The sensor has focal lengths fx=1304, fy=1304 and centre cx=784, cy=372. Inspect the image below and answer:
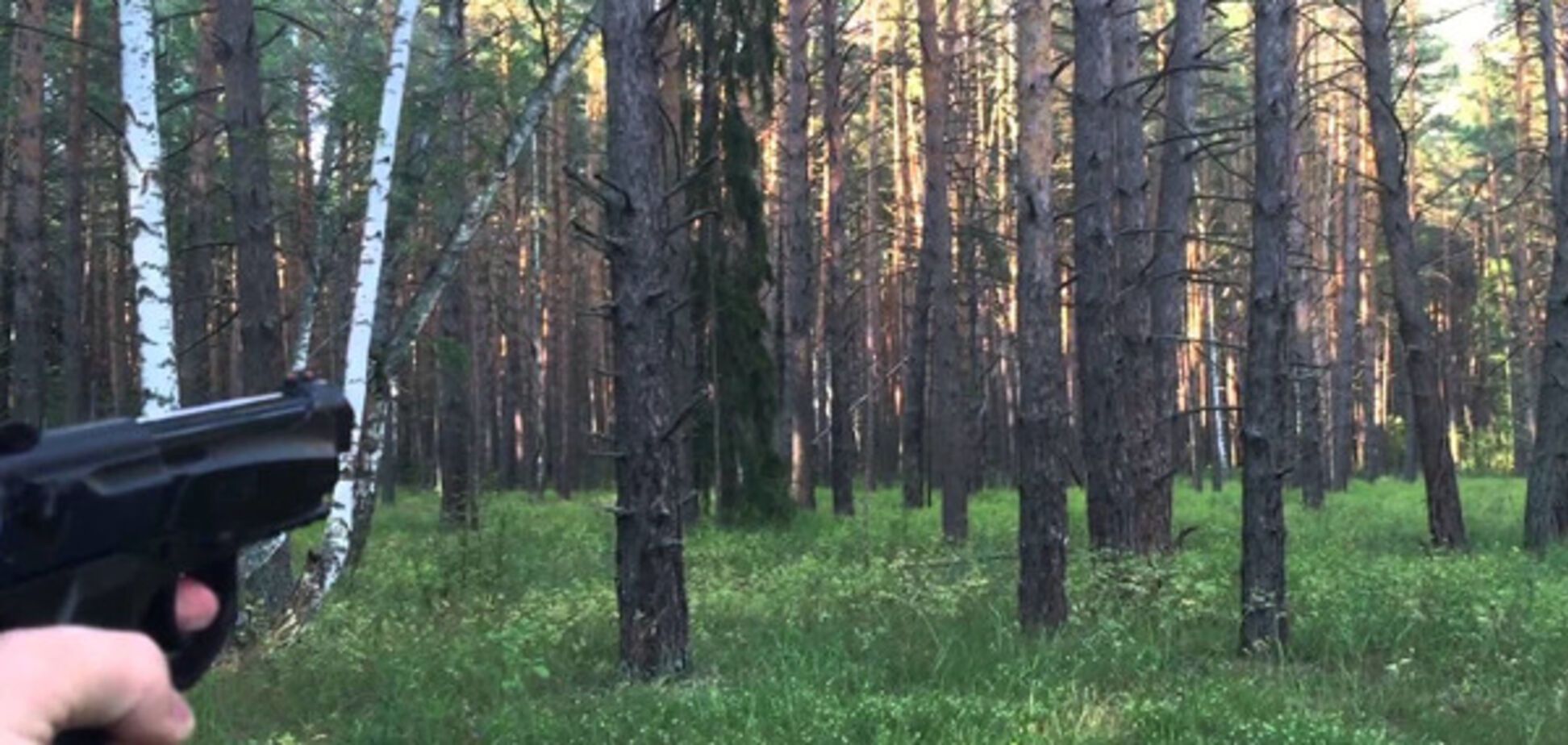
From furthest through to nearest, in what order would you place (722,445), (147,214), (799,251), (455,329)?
(455,329), (799,251), (722,445), (147,214)

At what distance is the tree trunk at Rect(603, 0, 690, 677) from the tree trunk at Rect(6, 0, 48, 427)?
10.5 m

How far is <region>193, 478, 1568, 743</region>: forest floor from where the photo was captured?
6.29m

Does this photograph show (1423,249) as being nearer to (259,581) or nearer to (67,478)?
(259,581)

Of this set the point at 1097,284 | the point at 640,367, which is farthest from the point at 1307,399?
the point at 640,367

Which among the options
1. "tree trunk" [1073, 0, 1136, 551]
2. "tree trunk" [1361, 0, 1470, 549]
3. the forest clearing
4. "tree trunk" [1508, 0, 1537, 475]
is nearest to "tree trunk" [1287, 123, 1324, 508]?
the forest clearing

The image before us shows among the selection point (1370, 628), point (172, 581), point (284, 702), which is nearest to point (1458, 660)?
point (1370, 628)

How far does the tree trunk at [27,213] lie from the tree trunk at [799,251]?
10698mm

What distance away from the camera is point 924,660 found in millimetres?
7875

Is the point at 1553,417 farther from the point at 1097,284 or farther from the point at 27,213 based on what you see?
the point at 27,213

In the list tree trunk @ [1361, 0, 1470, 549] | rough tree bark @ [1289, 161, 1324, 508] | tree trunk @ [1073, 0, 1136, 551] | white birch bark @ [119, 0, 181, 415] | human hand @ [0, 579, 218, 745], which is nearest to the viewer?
human hand @ [0, 579, 218, 745]

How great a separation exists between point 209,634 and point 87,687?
0.84ft

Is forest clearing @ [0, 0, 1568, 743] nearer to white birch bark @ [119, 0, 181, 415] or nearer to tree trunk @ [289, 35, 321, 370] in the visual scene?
white birch bark @ [119, 0, 181, 415]

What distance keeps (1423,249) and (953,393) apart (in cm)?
4231

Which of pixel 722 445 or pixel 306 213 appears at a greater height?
pixel 306 213
